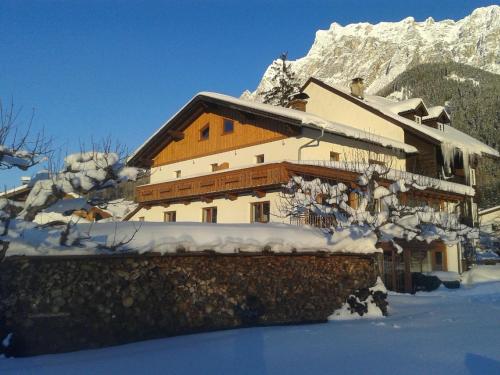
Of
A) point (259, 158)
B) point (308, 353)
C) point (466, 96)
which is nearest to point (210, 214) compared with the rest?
point (259, 158)

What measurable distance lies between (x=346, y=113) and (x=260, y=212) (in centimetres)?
1062

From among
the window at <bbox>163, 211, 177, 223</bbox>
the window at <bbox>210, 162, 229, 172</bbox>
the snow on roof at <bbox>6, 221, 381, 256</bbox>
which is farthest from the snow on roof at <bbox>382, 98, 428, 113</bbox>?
the snow on roof at <bbox>6, 221, 381, 256</bbox>

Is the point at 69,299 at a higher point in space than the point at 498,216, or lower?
lower

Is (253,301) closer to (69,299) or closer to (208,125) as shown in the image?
(69,299)

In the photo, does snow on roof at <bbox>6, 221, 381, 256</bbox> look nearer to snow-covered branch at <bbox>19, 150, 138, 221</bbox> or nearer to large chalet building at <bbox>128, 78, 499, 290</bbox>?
snow-covered branch at <bbox>19, 150, 138, 221</bbox>

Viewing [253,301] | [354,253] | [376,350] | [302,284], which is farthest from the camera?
[354,253]

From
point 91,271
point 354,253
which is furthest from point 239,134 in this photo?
point 91,271

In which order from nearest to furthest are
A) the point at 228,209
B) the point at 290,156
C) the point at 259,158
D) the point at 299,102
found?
the point at 290,156 < the point at 228,209 < the point at 259,158 < the point at 299,102

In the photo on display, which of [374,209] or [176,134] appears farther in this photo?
[176,134]

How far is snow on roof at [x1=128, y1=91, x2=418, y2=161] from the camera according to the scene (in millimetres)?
21078

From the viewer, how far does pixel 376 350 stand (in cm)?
802

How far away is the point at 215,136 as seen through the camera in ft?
87.9

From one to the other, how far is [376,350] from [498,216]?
4786 centimetres

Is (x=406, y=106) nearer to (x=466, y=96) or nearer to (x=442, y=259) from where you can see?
(x=442, y=259)
